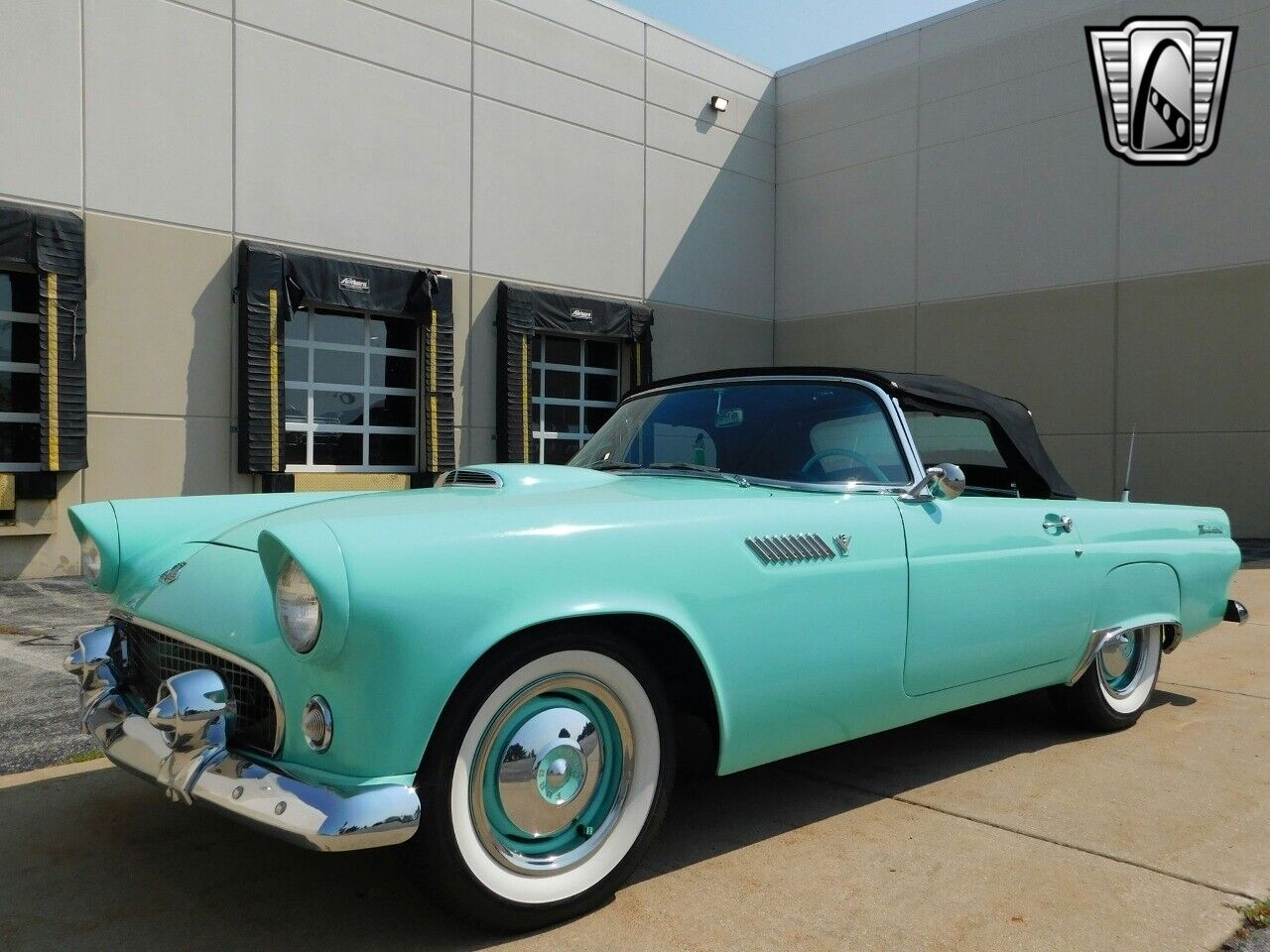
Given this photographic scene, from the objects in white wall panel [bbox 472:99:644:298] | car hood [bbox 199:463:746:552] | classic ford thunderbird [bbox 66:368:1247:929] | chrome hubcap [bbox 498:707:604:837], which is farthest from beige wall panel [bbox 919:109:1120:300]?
chrome hubcap [bbox 498:707:604:837]

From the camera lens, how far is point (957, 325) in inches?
520

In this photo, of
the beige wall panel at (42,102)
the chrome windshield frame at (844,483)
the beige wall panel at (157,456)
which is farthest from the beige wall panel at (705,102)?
the chrome windshield frame at (844,483)

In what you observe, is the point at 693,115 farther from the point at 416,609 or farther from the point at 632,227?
the point at 416,609

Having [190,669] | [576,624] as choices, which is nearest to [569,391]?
[190,669]

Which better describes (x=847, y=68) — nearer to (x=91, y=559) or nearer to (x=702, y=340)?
(x=702, y=340)

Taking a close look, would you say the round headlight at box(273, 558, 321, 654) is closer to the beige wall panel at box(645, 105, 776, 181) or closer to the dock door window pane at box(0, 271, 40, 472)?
the dock door window pane at box(0, 271, 40, 472)

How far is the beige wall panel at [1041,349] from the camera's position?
12.1 meters

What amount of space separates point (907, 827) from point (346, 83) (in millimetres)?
9611

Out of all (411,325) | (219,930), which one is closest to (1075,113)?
(411,325)

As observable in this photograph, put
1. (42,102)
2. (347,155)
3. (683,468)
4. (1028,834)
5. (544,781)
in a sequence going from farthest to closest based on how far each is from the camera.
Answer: (347,155)
(42,102)
(683,468)
(1028,834)
(544,781)

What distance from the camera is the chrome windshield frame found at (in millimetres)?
3113

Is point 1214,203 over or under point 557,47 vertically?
under

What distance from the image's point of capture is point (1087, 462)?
12164 mm

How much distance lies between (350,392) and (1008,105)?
8716 mm
